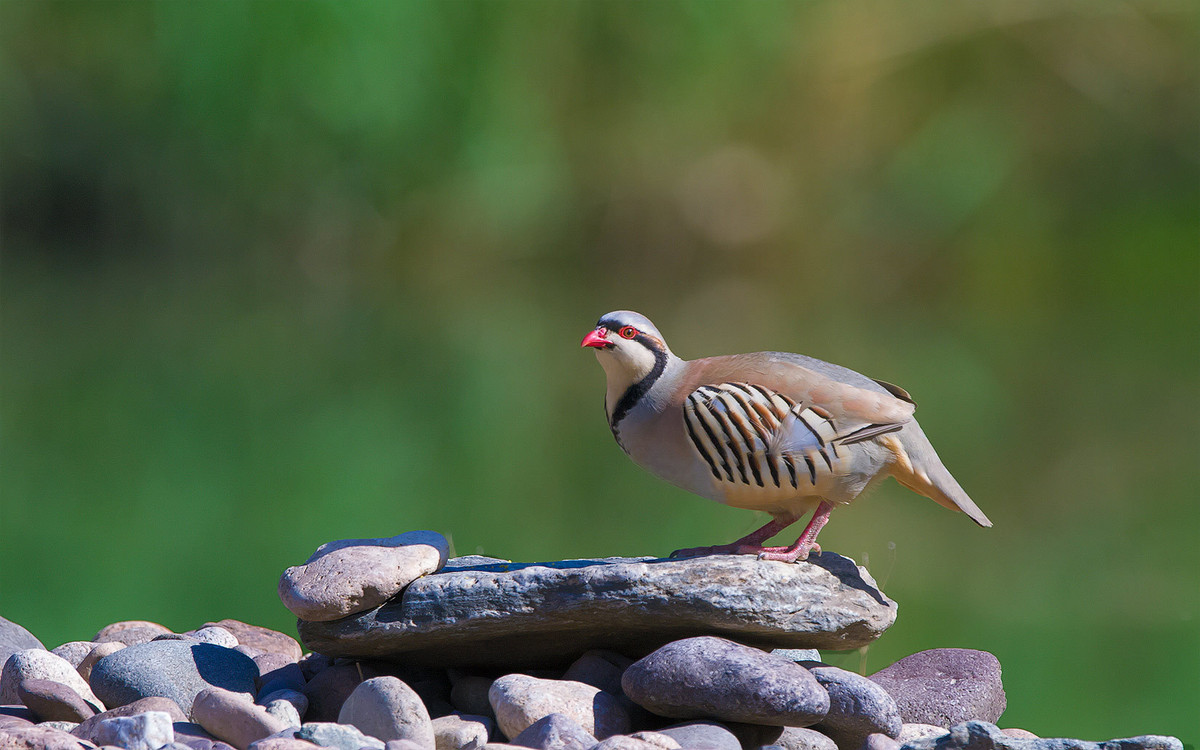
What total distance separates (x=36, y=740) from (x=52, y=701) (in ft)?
1.75

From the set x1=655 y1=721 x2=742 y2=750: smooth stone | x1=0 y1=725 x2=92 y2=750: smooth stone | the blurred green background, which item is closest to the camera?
x1=0 y1=725 x2=92 y2=750: smooth stone

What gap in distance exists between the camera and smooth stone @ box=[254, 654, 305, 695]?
149 inches

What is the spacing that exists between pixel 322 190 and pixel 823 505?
41.4 feet

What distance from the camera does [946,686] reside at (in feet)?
13.0

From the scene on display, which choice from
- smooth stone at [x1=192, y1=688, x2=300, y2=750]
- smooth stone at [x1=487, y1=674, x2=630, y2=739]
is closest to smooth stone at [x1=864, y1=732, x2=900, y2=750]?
smooth stone at [x1=487, y1=674, x2=630, y2=739]

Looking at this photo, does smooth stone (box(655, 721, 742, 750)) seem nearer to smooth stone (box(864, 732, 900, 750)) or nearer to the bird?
smooth stone (box(864, 732, 900, 750))

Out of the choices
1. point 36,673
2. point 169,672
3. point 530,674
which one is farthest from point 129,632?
point 530,674

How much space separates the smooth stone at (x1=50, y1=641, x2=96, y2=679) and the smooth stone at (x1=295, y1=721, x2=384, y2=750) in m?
1.59

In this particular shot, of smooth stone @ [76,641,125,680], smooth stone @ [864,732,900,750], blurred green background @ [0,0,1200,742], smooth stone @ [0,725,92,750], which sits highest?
blurred green background @ [0,0,1200,742]

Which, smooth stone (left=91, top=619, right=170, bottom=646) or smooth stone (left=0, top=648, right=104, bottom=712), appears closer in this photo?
smooth stone (left=0, top=648, right=104, bottom=712)

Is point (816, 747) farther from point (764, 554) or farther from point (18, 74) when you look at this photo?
point (18, 74)

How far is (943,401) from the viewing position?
8.78 meters

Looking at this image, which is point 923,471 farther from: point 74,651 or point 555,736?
point 74,651

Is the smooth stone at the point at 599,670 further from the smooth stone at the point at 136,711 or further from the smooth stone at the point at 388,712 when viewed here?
the smooth stone at the point at 136,711
